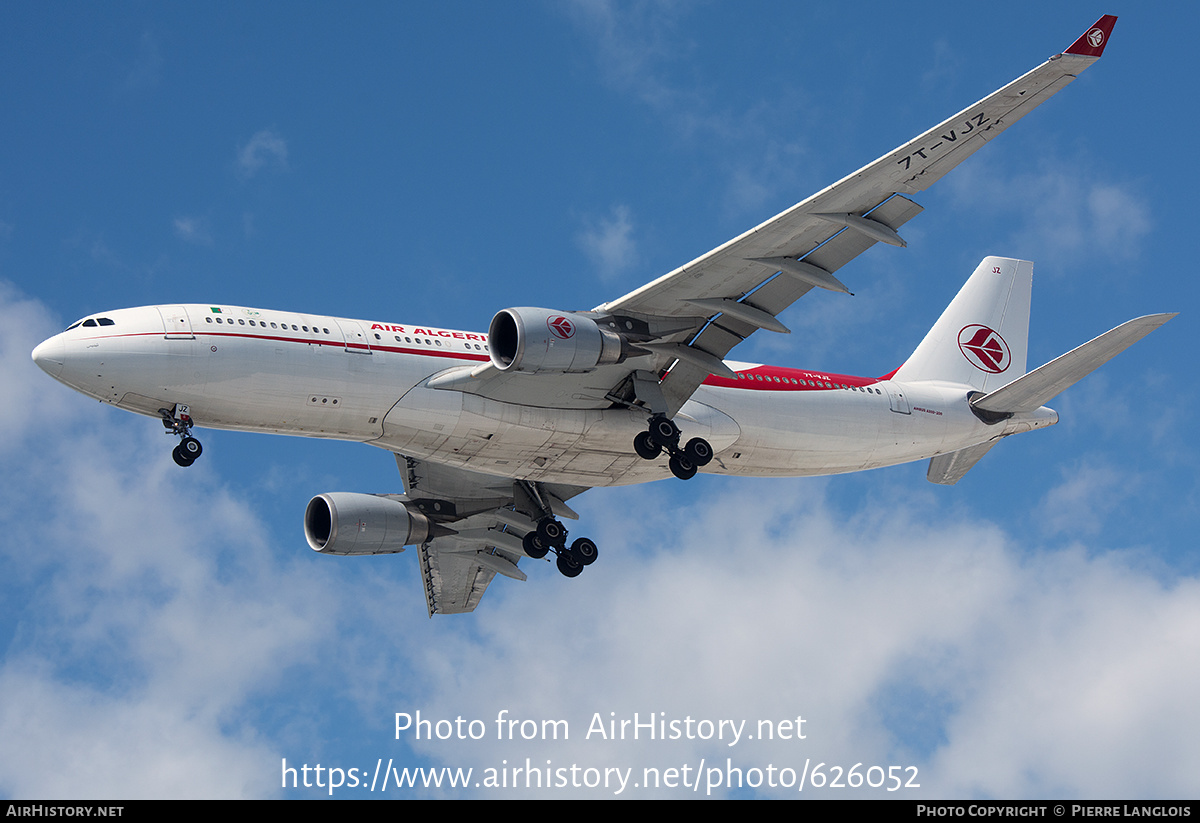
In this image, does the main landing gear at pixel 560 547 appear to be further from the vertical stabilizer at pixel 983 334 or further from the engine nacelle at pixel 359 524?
the vertical stabilizer at pixel 983 334

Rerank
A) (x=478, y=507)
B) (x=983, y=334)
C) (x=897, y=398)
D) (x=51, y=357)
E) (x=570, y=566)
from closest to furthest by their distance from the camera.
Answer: (x=51, y=357)
(x=570, y=566)
(x=897, y=398)
(x=478, y=507)
(x=983, y=334)

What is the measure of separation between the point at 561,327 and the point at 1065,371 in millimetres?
14546

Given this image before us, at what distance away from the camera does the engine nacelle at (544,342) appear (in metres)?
27.0

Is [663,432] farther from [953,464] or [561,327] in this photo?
[953,464]

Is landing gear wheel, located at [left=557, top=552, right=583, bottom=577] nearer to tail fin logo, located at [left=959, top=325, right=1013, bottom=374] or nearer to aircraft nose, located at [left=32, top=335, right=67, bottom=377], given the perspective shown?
tail fin logo, located at [left=959, top=325, right=1013, bottom=374]

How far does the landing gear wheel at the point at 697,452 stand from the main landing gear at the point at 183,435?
38.7ft

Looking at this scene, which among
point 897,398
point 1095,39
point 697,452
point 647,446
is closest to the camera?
point 1095,39

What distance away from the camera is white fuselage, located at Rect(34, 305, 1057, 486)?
2634 centimetres

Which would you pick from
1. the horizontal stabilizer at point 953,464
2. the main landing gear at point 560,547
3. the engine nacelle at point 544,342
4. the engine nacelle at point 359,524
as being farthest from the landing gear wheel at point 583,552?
the horizontal stabilizer at point 953,464

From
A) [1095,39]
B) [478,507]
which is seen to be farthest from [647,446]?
[1095,39]

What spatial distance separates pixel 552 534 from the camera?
116 ft

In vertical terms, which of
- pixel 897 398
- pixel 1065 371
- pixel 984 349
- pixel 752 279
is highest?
pixel 984 349

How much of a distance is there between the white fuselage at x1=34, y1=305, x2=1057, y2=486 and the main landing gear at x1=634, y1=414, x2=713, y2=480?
50cm
